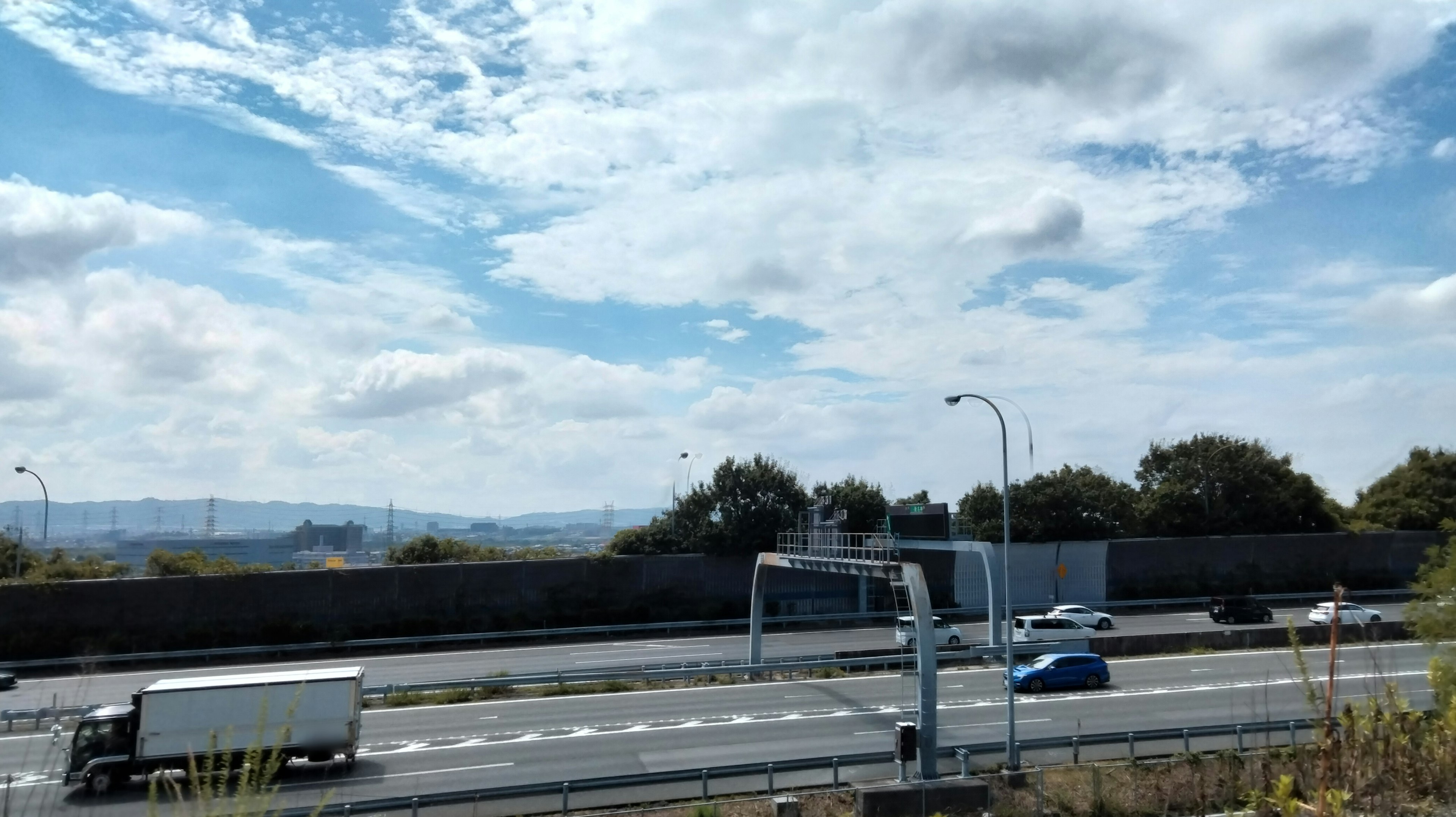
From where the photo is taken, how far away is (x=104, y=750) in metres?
21.1

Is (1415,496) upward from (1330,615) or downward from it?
upward

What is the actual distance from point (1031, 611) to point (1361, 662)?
20.0 m

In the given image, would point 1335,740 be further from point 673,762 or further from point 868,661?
point 868,661

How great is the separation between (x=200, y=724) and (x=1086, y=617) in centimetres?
3861

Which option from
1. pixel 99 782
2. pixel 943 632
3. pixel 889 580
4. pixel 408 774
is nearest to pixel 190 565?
pixel 99 782

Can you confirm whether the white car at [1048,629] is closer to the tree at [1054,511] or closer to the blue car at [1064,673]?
the blue car at [1064,673]

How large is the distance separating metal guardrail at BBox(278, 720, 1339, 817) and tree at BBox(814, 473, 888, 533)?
1381 inches

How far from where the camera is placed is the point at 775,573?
5369cm

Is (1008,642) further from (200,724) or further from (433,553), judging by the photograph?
(433,553)

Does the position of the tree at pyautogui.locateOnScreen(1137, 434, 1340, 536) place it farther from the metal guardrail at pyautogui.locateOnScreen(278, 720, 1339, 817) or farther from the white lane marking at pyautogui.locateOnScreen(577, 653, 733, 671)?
the metal guardrail at pyautogui.locateOnScreen(278, 720, 1339, 817)

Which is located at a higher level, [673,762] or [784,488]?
[784,488]

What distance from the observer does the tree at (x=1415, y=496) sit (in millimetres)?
66875

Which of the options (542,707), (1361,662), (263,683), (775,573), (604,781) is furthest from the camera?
(775,573)

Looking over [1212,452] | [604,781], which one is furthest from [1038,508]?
[604,781]
